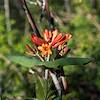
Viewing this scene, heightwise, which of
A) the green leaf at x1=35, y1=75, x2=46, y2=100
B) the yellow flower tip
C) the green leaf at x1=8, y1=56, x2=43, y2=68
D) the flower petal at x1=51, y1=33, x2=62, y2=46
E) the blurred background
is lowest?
the blurred background

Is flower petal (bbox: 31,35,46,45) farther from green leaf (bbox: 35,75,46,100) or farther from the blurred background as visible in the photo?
the blurred background

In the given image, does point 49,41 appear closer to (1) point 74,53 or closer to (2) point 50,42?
(2) point 50,42

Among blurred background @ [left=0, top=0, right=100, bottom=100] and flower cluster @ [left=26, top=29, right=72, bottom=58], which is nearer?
flower cluster @ [left=26, top=29, right=72, bottom=58]

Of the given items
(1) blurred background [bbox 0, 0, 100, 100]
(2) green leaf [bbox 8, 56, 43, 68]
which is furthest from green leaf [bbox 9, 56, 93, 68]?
(1) blurred background [bbox 0, 0, 100, 100]

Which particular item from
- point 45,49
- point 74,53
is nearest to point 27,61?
point 45,49

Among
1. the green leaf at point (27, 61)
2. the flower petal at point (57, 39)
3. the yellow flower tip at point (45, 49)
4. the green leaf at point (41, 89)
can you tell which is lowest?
the green leaf at point (41, 89)

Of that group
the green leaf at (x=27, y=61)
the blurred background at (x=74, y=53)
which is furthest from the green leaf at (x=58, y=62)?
the blurred background at (x=74, y=53)

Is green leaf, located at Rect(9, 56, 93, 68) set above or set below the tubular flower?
below

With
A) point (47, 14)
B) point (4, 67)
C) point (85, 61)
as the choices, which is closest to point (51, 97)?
point (85, 61)

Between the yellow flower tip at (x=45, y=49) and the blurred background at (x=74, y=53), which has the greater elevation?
the yellow flower tip at (x=45, y=49)

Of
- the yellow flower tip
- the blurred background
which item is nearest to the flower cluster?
the yellow flower tip

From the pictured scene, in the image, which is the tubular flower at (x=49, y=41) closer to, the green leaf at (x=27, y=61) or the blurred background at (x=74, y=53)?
the green leaf at (x=27, y=61)

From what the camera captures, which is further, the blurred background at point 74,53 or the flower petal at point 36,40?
the blurred background at point 74,53
